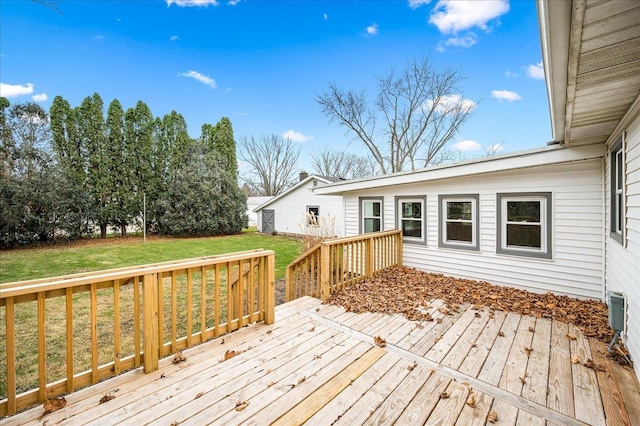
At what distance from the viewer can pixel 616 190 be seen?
3439mm

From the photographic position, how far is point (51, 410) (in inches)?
73.9

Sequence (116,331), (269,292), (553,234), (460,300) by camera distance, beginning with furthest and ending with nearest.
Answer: (553,234) → (460,300) → (269,292) → (116,331)

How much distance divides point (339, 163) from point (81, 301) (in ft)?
78.3

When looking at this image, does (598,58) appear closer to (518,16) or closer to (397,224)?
(397,224)

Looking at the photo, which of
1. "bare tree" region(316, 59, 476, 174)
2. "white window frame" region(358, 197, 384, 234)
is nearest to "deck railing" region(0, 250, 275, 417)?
"white window frame" region(358, 197, 384, 234)

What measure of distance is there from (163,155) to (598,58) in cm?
1760

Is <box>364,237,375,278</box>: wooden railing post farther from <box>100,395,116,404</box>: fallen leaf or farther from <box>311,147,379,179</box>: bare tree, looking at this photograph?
<box>311,147,379,179</box>: bare tree

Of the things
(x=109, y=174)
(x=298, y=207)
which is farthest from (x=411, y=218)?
(x=109, y=174)

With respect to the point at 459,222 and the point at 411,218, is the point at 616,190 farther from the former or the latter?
the point at 411,218

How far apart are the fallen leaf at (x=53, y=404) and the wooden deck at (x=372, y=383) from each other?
0.04m

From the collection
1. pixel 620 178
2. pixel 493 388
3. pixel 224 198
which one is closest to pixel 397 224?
pixel 620 178

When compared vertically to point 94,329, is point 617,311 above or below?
below

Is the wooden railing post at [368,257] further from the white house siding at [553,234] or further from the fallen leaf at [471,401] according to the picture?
the fallen leaf at [471,401]

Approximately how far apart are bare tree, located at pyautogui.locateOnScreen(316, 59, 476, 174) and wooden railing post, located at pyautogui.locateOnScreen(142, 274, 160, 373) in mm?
17682
